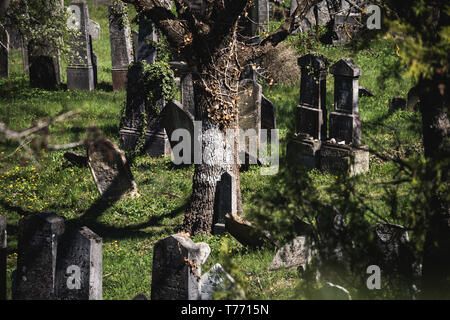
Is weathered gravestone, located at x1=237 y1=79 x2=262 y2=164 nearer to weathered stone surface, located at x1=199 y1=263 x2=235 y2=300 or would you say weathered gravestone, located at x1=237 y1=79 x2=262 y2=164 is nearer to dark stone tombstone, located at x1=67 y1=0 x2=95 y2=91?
weathered stone surface, located at x1=199 y1=263 x2=235 y2=300

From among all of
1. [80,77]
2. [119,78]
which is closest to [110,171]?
[119,78]

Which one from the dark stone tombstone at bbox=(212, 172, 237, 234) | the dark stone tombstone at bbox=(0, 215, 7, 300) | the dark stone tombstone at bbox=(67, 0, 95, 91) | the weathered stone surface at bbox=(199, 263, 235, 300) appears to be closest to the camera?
the weathered stone surface at bbox=(199, 263, 235, 300)

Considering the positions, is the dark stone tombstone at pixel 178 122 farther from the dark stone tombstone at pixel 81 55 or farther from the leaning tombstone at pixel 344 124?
the dark stone tombstone at pixel 81 55

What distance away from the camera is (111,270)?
7.33 m

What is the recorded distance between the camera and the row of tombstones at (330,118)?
10.4m

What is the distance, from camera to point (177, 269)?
5035 mm

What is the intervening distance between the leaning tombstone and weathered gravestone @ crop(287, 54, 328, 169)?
278mm

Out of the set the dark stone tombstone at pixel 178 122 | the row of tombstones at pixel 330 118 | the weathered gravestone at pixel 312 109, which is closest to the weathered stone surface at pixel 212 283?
the row of tombstones at pixel 330 118

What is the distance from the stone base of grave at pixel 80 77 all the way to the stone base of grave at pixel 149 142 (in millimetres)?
4598

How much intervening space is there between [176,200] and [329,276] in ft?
16.1

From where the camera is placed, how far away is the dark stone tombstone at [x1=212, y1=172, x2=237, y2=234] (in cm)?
816

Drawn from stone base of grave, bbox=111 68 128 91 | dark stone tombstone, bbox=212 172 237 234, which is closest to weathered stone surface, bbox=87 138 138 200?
dark stone tombstone, bbox=212 172 237 234
